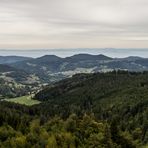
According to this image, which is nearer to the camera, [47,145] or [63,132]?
[47,145]

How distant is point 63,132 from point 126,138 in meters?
29.0

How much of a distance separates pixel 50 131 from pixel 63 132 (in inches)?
454

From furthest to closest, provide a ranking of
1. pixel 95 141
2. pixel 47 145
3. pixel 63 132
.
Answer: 1. pixel 63 132
2. pixel 95 141
3. pixel 47 145

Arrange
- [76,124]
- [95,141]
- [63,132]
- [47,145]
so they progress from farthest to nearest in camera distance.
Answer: [76,124] → [63,132] → [95,141] → [47,145]

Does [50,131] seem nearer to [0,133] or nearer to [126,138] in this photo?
[0,133]

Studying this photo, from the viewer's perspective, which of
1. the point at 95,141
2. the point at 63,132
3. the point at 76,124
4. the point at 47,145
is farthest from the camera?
the point at 76,124

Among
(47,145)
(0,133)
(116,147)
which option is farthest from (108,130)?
(0,133)

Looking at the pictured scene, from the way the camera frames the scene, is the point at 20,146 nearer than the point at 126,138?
Yes

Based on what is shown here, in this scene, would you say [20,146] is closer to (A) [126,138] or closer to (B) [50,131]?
(B) [50,131]

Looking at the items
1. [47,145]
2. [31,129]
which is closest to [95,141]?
[47,145]

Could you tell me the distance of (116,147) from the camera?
524 feet

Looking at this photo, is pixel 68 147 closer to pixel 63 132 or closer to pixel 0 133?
pixel 63 132

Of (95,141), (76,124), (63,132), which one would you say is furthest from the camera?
(76,124)

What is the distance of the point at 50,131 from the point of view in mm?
177625
